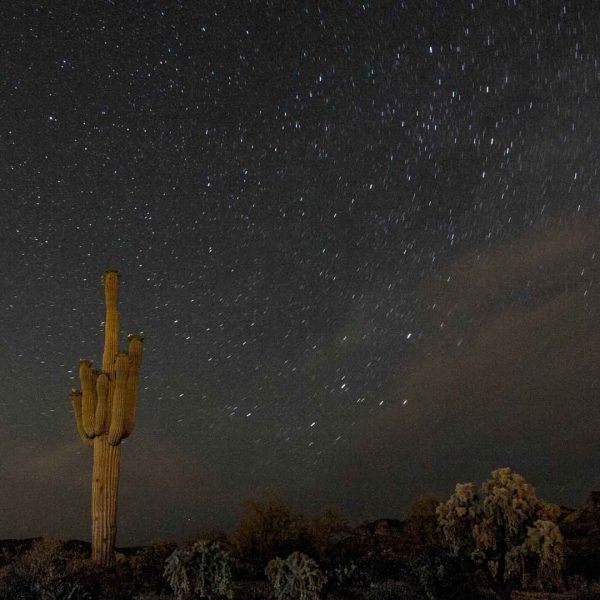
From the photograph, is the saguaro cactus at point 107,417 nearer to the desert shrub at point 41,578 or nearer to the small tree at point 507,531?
the desert shrub at point 41,578

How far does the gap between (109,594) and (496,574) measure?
830 centimetres

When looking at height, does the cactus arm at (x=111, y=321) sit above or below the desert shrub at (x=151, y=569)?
above

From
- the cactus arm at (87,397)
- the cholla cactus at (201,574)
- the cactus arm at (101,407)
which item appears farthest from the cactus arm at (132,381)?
the cholla cactus at (201,574)

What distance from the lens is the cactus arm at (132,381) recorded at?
70.4 feet

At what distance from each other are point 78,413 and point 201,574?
28.6 feet

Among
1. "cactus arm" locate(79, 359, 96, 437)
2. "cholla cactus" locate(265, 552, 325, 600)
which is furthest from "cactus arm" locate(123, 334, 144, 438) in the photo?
"cholla cactus" locate(265, 552, 325, 600)

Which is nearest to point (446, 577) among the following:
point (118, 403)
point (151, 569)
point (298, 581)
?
point (298, 581)

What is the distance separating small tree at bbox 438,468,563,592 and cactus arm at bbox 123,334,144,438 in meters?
9.61

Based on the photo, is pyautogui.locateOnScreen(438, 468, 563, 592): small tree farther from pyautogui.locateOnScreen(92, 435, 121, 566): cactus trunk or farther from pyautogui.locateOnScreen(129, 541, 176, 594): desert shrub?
pyautogui.locateOnScreen(92, 435, 121, 566): cactus trunk

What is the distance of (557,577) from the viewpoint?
50.2 ft

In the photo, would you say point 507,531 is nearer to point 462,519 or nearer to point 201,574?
point 462,519

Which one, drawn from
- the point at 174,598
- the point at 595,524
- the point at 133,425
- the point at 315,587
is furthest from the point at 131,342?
the point at 595,524

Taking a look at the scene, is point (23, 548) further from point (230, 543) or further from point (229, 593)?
point (229, 593)

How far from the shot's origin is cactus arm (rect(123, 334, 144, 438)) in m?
21.5
